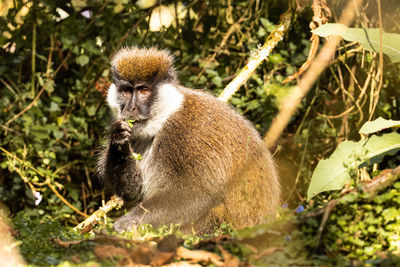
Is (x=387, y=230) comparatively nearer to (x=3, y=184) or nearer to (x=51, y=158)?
(x=51, y=158)

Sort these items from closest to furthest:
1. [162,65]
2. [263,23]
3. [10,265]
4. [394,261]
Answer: [394,261]
[10,265]
[162,65]
[263,23]

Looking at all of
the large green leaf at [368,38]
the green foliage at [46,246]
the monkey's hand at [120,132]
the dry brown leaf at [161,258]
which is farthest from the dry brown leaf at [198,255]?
the large green leaf at [368,38]

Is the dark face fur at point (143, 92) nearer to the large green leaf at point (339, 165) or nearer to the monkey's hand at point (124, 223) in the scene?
the monkey's hand at point (124, 223)

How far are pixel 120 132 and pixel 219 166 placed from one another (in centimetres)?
99

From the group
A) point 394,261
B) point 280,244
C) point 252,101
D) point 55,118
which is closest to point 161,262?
point 280,244

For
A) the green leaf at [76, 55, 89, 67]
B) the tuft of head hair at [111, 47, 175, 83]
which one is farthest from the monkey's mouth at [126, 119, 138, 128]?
the green leaf at [76, 55, 89, 67]

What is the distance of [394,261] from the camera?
2.80 m

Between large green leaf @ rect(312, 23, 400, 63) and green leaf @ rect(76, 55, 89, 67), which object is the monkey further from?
green leaf @ rect(76, 55, 89, 67)

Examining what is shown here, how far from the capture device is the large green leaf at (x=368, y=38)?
4.96m

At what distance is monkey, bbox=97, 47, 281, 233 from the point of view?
16.5 ft

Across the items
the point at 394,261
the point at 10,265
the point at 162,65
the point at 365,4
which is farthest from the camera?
the point at 365,4

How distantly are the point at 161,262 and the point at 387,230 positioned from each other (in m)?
1.40

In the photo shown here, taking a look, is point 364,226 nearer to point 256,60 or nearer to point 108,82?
point 256,60

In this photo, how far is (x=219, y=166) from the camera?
200 inches
